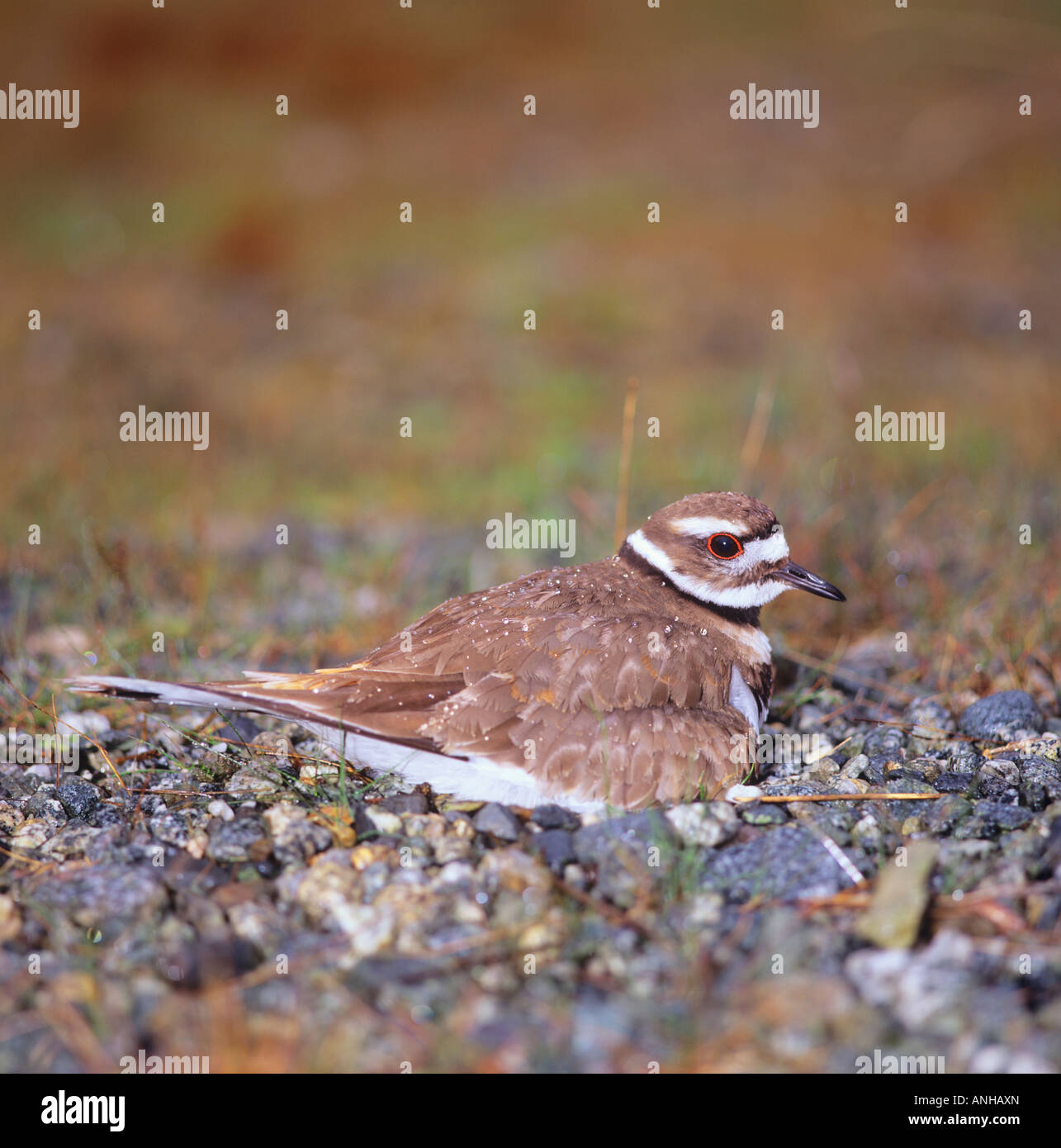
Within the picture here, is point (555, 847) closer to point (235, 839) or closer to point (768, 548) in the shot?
point (235, 839)

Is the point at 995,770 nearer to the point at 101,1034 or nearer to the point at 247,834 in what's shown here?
the point at 247,834

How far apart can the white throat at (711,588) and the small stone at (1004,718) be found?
887mm

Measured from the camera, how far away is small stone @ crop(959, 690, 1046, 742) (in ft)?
13.9

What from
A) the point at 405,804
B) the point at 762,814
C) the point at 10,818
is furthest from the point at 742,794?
the point at 10,818

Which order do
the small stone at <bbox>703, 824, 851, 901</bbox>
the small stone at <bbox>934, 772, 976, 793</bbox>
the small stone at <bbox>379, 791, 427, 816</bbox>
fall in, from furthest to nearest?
1. the small stone at <bbox>934, 772, 976, 793</bbox>
2. the small stone at <bbox>379, 791, 427, 816</bbox>
3. the small stone at <bbox>703, 824, 851, 901</bbox>

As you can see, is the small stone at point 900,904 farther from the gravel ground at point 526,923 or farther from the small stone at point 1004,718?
the small stone at point 1004,718

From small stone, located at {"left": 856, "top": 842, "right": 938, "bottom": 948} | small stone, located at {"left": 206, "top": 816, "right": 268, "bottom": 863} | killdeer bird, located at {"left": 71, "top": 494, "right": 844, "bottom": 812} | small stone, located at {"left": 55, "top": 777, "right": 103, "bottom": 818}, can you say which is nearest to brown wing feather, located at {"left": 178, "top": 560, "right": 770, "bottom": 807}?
killdeer bird, located at {"left": 71, "top": 494, "right": 844, "bottom": 812}

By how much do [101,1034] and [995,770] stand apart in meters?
2.96

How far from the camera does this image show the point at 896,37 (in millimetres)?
17422

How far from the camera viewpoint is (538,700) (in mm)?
3701

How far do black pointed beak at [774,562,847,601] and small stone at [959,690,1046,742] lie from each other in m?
0.69

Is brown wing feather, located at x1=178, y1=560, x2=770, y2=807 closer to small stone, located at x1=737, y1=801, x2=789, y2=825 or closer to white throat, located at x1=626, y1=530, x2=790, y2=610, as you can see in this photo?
small stone, located at x1=737, y1=801, x2=789, y2=825

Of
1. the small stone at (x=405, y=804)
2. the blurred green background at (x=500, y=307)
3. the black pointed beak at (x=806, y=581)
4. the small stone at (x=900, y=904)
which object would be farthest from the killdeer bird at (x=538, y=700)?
the blurred green background at (x=500, y=307)

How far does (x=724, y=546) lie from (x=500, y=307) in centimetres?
803
